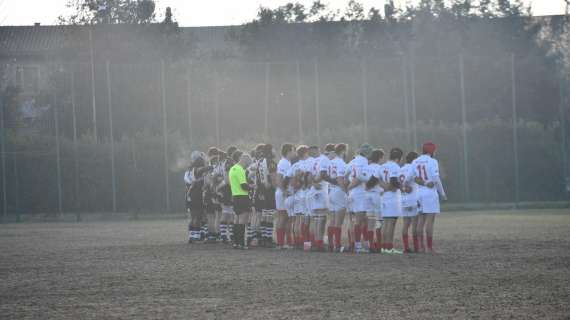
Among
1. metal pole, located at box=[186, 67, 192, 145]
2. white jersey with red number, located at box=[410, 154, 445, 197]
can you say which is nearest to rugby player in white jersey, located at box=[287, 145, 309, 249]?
white jersey with red number, located at box=[410, 154, 445, 197]

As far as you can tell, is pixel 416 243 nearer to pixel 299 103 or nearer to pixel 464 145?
pixel 464 145

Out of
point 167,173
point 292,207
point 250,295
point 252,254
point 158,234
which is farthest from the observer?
point 167,173

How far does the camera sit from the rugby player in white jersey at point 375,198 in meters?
18.9

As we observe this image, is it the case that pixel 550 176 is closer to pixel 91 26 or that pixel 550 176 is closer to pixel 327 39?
pixel 327 39

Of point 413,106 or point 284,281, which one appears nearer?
point 284,281

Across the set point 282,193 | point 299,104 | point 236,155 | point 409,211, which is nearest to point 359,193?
point 409,211

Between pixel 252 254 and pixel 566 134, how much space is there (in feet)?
82.9

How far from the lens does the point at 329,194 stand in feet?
65.0

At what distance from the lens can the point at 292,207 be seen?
66.9 ft

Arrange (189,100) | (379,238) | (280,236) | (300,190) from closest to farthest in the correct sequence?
(379,238) < (300,190) < (280,236) < (189,100)

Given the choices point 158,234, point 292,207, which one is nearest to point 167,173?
point 158,234

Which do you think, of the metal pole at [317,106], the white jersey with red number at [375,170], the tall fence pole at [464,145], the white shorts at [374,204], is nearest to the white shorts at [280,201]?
the white shorts at [374,204]

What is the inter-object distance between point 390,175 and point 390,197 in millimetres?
431

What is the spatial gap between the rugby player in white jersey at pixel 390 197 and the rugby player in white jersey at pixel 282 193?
7.24 ft
